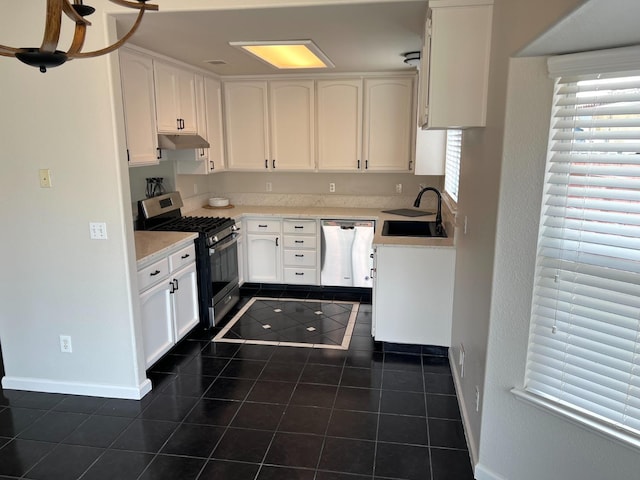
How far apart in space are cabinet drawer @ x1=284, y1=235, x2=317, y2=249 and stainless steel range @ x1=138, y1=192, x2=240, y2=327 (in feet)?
1.99

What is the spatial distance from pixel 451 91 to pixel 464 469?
1971mm

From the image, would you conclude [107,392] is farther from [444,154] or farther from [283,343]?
[444,154]

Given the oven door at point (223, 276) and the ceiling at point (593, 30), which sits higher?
the ceiling at point (593, 30)

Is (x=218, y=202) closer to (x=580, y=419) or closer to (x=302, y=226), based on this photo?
(x=302, y=226)

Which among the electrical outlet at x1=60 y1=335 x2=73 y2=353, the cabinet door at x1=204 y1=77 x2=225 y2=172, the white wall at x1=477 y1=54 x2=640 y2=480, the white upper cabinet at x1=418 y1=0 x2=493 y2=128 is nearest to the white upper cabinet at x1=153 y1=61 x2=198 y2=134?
the cabinet door at x1=204 y1=77 x2=225 y2=172

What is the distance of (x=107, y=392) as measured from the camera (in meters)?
3.16

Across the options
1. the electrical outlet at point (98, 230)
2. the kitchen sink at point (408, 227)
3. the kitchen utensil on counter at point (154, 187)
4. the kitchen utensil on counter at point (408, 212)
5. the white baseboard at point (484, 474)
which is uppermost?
the kitchen utensil on counter at point (154, 187)

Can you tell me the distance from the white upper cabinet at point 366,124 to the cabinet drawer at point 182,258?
199cm

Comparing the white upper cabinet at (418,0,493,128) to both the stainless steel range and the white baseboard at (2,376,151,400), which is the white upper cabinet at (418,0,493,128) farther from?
the white baseboard at (2,376,151,400)

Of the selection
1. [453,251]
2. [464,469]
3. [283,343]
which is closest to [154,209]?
[283,343]

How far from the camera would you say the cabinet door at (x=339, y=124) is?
5125 millimetres

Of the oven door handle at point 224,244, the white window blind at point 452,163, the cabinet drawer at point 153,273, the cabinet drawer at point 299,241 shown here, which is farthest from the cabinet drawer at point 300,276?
the cabinet drawer at point 153,273

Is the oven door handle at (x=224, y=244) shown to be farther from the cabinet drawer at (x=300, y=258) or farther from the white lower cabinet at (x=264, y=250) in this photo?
A: the cabinet drawer at (x=300, y=258)

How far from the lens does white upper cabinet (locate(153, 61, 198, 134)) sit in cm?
393
